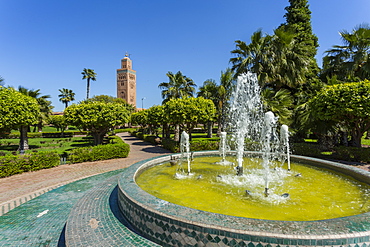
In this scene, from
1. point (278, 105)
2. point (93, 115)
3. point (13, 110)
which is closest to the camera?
point (13, 110)

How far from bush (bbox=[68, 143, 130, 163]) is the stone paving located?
4.91 feet

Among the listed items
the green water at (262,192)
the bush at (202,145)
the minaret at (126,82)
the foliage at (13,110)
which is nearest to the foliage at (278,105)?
the bush at (202,145)

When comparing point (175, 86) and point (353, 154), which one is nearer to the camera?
point (353, 154)

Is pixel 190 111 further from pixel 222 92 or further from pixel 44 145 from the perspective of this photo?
pixel 44 145

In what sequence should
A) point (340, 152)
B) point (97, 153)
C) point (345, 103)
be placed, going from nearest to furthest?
point (345, 103), point (340, 152), point (97, 153)

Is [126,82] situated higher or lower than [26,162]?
higher

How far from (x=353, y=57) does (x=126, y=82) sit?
10323 cm

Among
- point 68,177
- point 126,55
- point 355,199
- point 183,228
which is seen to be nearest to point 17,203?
point 68,177

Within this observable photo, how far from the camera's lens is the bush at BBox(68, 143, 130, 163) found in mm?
12016

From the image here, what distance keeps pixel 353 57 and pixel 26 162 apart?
23385 millimetres

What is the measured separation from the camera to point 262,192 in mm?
5449

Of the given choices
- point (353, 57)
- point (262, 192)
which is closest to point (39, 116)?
point (262, 192)

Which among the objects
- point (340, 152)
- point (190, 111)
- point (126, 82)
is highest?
point (126, 82)

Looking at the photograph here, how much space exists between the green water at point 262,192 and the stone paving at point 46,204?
1.71 meters
